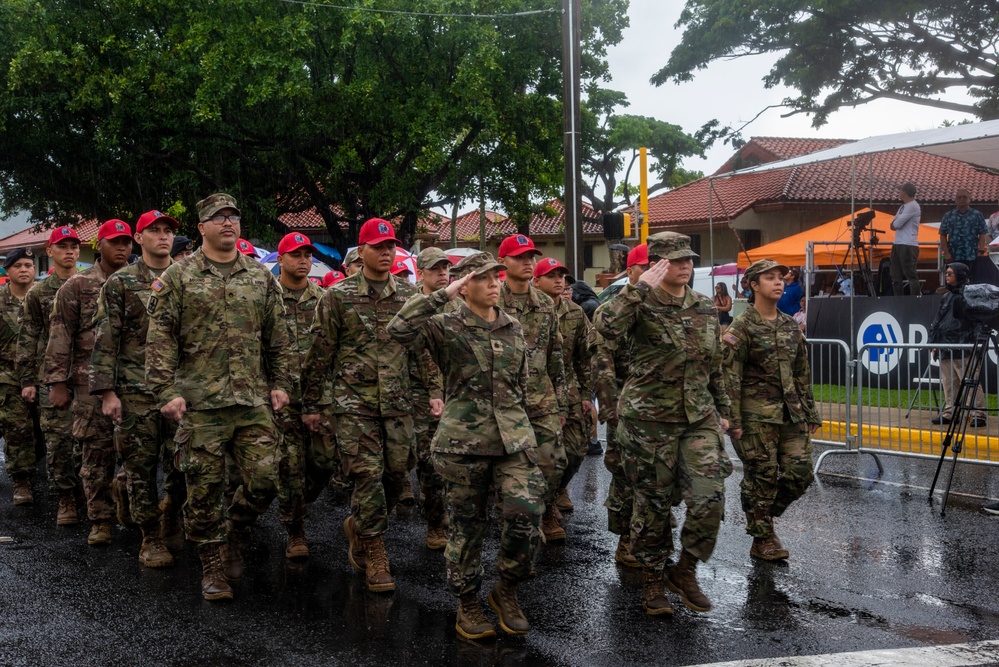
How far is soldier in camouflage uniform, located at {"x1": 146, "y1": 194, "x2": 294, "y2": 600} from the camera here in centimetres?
621

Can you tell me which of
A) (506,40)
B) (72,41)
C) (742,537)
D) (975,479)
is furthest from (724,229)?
(742,537)

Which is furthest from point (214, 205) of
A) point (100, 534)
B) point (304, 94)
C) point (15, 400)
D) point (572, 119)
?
point (304, 94)

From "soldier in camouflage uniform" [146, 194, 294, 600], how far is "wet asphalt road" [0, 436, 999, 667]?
1.76 feet

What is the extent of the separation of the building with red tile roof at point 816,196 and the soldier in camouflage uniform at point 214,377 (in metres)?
26.7

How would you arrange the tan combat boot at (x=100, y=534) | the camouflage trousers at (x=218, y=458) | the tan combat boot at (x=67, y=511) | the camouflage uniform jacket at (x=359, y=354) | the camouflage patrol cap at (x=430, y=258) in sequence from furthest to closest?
the tan combat boot at (x=67, y=511), the camouflage patrol cap at (x=430, y=258), the tan combat boot at (x=100, y=534), the camouflage uniform jacket at (x=359, y=354), the camouflage trousers at (x=218, y=458)

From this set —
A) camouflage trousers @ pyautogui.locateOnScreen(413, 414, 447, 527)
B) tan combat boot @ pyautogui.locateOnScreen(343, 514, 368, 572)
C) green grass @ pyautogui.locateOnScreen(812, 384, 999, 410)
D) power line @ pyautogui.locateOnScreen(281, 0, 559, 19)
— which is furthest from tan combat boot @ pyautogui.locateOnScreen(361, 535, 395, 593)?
power line @ pyautogui.locateOnScreen(281, 0, 559, 19)

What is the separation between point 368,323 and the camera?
6676 millimetres

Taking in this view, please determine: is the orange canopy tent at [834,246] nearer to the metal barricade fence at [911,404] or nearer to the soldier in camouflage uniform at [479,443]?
the metal barricade fence at [911,404]

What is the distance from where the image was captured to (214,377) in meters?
6.29

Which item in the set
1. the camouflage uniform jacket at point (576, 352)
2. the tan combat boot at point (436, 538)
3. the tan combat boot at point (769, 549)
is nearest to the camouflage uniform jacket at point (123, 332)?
the tan combat boot at point (436, 538)

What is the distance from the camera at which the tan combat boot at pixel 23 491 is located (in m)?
9.04

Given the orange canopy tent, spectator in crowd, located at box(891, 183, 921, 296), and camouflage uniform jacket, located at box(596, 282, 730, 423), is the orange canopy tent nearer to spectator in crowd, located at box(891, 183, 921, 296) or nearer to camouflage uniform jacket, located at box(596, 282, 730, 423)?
spectator in crowd, located at box(891, 183, 921, 296)

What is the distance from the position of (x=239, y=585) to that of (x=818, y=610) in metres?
3.45

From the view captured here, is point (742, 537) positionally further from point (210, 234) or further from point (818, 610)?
point (210, 234)
